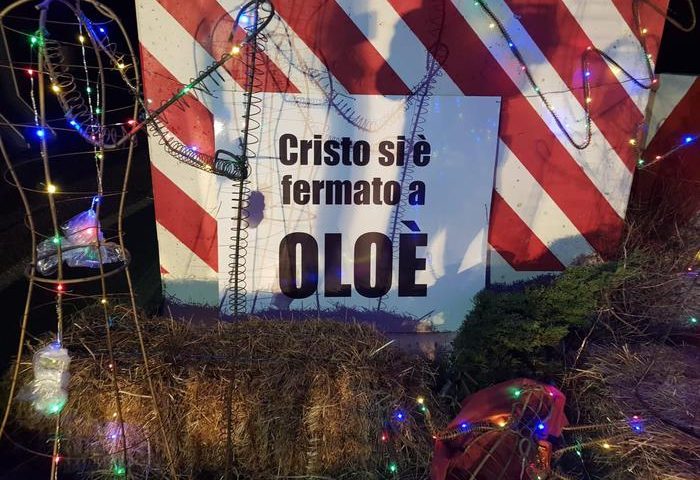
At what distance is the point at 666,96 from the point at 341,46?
4.89 ft

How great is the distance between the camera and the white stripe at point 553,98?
6.91 ft

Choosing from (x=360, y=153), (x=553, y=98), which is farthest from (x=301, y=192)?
(x=553, y=98)

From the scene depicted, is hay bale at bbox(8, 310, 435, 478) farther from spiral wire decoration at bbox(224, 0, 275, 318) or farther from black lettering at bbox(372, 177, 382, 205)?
black lettering at bbox(372, 177, 382, 205)

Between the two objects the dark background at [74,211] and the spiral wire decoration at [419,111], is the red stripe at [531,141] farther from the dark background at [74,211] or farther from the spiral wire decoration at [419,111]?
the dark background at [74,211]

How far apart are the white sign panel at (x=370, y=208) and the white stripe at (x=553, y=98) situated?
17 cm

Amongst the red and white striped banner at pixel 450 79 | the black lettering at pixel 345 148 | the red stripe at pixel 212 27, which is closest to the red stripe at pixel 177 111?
the red and white striped banner at pixel 450 79

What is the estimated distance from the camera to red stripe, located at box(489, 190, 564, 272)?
2373 mm

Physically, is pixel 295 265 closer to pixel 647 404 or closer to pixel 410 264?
pixel 410 264

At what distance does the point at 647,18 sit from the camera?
2129 millimetres

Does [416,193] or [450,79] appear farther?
[416,193]

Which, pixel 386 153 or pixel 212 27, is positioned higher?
pixel 212 27

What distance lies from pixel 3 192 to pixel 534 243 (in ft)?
20.0

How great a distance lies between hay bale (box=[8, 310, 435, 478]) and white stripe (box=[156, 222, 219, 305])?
16.6 inches

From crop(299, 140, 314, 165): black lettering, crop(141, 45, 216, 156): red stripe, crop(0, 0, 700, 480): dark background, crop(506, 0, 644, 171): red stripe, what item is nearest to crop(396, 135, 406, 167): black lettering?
crop(299, 140, 314, 165): black lettering
